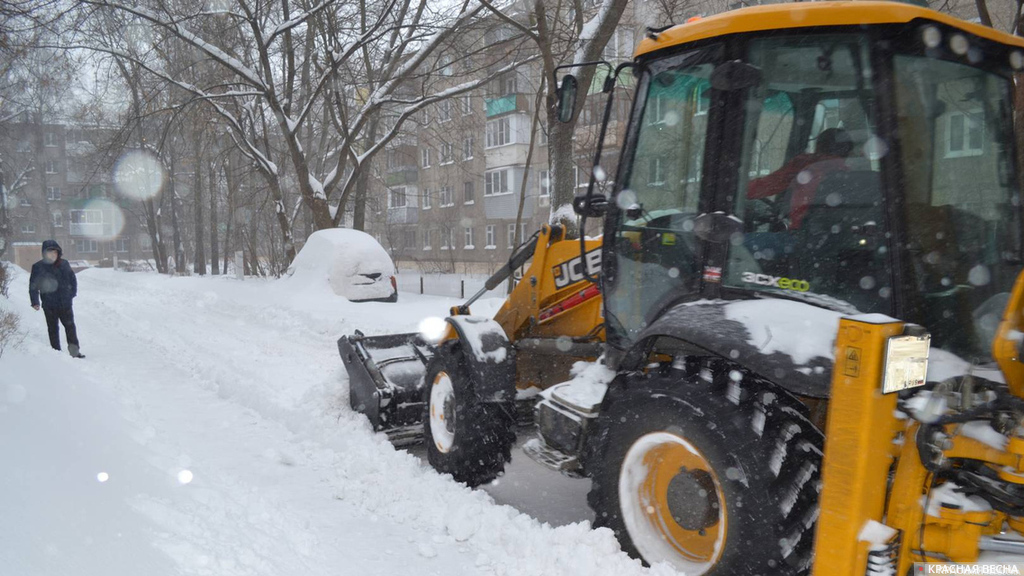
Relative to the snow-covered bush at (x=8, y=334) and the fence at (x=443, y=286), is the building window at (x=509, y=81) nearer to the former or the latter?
the fence at (x=443, y=286)

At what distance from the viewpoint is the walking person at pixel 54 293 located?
8.89 meters

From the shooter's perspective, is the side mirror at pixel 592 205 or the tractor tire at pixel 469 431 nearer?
the side mirror at pixel 592 205

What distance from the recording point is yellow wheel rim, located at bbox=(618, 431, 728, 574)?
9.02ft

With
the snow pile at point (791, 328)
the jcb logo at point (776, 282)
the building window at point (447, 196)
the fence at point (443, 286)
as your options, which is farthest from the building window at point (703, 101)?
the building window at point (447, 196)

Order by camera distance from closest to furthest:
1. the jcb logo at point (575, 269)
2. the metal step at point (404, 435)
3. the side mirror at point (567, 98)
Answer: the side mirror at point (567, 98), the jcb logo at point (575, 269), the metal step at point (404, 435)

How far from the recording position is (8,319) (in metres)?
Result: 7.56

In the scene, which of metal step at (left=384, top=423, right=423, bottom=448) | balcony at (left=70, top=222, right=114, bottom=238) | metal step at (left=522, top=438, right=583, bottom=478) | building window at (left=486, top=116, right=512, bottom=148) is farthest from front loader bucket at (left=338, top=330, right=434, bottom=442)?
balcony at (left=70, top=222, right=114, bottom=238)

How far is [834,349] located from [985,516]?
64 centimetres

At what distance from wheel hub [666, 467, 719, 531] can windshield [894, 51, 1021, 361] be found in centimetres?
100

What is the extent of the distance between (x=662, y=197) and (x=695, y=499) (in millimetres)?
1417

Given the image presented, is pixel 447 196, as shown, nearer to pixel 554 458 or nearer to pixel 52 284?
pixel 52 284

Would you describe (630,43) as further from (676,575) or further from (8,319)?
(676,575)

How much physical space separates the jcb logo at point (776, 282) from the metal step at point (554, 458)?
1236 mm

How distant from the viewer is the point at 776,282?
2824mm
